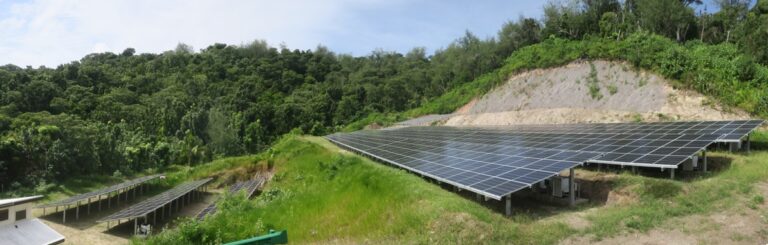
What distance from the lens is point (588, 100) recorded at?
3766 centimetres

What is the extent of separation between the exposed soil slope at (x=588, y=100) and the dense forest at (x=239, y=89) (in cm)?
144

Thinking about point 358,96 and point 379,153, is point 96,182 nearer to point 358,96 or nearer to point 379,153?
point 379,153

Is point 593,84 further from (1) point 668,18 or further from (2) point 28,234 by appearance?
(2) point 28,234

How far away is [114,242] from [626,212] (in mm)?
24677

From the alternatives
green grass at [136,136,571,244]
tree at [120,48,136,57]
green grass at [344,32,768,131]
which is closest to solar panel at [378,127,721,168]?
green grass at [136,136,571,244]

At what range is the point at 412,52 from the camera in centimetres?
13275

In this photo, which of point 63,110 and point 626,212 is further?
point 63,110

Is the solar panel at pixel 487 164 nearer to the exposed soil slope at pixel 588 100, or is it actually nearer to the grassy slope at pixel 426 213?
the grassy slope at pixel 426 213

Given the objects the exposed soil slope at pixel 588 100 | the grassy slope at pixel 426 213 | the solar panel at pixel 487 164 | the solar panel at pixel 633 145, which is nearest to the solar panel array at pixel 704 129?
the solar panel at pixel 633 145

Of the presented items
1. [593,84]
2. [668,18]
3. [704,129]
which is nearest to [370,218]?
[704,129]

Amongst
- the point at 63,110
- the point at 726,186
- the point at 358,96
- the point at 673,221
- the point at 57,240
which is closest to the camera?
the point at 673,221

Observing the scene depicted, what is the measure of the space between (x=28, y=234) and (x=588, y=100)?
3862 cm

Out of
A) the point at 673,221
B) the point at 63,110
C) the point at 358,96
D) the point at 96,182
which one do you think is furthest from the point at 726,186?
the point at 358,96

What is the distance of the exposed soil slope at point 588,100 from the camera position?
99.6 feet
